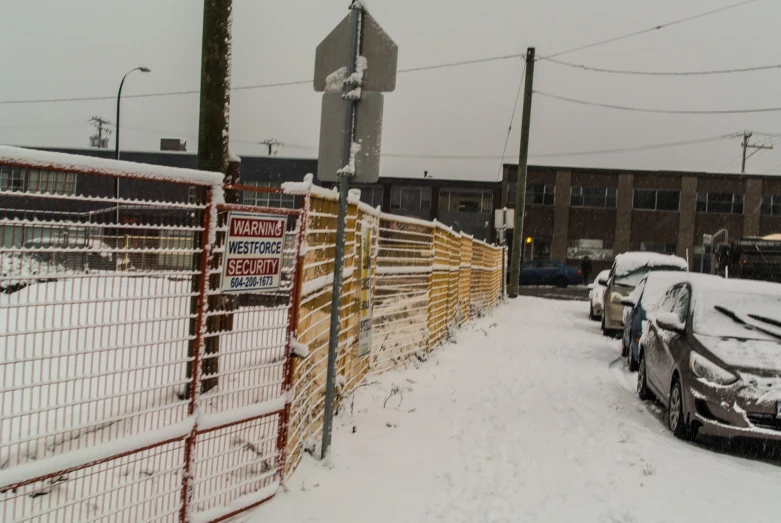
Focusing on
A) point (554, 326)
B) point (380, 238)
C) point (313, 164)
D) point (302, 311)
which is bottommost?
point (554, 326)

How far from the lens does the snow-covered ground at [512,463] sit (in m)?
4.36

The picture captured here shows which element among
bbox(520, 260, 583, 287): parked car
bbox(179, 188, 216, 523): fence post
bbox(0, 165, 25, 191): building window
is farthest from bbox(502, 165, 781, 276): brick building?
bbox(0, 165, 25, 191): building window

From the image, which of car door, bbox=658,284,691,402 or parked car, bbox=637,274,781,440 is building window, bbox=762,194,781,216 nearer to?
parked car, bbox=637,274,781,440

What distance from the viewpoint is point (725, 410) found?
5.74 meters

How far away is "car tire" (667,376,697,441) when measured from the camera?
20.6 feet

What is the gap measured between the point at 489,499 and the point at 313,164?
139 feet

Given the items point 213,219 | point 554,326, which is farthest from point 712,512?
point 554,326

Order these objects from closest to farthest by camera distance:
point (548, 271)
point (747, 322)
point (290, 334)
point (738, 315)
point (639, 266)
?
point (290, 334), point (747, 322), point (738, 315), point (639, 266), point (548, 271)

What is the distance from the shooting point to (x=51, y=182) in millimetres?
2699

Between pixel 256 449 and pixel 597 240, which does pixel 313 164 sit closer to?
Result: pixel 597 240

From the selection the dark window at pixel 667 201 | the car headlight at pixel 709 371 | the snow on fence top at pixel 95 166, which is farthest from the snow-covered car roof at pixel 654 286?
the dark window at pixel 667 201

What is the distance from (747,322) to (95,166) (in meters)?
6.32

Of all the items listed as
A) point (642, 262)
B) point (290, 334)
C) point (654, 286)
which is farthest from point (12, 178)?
point (642, 262)

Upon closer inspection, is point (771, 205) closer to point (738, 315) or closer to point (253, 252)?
point (738, 315)
